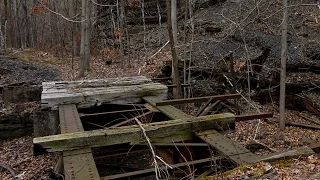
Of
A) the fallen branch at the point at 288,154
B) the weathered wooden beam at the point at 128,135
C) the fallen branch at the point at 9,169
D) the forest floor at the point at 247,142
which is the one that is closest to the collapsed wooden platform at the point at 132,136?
the weathered wooden beam at the point at 128,135

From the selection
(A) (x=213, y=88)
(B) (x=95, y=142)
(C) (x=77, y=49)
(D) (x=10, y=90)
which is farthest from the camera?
(C) (x=77, y=49)

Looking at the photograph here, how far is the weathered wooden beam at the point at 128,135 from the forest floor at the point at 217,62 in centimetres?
150

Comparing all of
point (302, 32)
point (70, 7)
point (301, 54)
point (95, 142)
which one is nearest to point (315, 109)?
point (301, 54)

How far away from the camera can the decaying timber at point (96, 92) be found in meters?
7.72

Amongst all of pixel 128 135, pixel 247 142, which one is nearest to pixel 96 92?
pixel 128 135

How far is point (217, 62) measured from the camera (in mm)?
14109

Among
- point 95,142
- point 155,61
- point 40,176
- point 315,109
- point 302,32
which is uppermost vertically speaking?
A: point 302,32

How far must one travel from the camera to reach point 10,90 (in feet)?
38.3

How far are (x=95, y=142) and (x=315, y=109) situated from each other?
10319 mm

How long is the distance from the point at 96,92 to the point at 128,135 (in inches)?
148

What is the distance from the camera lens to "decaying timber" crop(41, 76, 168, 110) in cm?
772

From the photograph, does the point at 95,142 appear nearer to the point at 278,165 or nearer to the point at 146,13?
the point at 278,165

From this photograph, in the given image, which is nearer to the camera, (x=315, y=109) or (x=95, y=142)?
(x=95, y=142)

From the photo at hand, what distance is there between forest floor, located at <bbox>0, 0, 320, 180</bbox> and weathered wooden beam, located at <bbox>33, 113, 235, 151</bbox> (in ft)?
4.91
